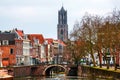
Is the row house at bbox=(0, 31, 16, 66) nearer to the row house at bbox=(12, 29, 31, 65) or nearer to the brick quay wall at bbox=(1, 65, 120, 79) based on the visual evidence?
the row house at bbox=(12, 29, 31, 65)

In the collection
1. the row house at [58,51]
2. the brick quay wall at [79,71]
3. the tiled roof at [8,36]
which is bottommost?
the brick quay wall at [79,71]

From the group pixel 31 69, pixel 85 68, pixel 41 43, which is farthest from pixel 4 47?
pixel 41 43

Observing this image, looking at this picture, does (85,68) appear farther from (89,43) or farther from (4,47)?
(4,47)

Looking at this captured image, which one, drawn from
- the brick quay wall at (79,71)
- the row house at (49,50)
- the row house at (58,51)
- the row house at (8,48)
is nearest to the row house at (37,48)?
the row house at (49,50)

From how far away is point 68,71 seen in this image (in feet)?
323

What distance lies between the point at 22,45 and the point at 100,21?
3520 centimetres

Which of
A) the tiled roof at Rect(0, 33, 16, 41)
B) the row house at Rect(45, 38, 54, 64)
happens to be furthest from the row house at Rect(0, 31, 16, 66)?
the row house at Rect(45, 38, 54, 64)

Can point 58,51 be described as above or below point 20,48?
below

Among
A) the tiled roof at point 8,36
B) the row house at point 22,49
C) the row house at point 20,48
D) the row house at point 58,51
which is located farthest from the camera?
the row house at point 58,51

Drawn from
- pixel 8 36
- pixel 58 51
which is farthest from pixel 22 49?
pixel 58 51

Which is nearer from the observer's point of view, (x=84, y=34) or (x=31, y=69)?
(x=84, y=34)

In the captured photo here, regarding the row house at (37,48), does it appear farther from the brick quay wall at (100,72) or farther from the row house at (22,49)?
the brick quay wall at (100,72)

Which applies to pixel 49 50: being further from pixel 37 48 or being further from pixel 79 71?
pixel 79 71

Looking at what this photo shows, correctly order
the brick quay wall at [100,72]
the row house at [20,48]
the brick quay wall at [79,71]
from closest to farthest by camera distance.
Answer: the brick quay wall at [100,72]
the brick quay wall at [79,71]
the row house at [20,48]
